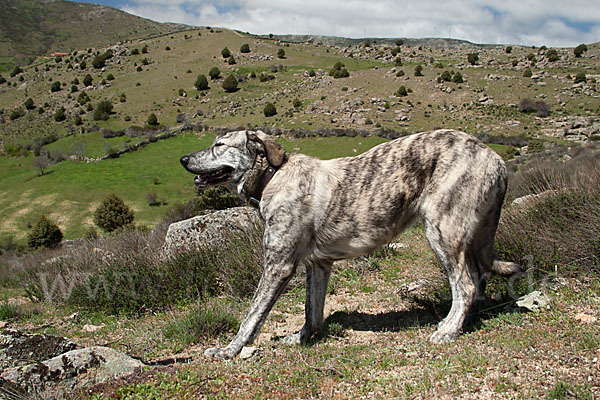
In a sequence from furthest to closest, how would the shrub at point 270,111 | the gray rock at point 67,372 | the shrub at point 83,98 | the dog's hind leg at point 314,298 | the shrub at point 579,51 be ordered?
the shrub at point 83,98 → the shrub at point 579,51 → the shrub at point 270,111 → the dog's hind leg at point 314,298 → the gray rock at point 67,372

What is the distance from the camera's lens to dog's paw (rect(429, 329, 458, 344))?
14.2 ft

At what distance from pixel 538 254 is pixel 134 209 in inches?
1418

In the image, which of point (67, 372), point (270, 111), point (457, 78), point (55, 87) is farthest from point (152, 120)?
point (67, 372)

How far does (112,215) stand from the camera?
3384 cm

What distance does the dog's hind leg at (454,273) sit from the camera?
437cm

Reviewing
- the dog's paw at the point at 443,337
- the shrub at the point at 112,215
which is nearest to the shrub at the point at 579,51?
the shrub at the point at 112,215

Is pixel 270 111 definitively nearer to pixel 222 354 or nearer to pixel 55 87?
pixel 222 354

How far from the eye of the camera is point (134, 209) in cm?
3712

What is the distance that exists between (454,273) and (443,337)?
0.66 meters

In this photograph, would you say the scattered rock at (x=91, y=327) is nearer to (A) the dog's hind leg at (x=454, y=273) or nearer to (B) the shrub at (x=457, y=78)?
(A) the dog's hind leg at (x=454, y=273)

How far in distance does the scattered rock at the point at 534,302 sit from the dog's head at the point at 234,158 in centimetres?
317

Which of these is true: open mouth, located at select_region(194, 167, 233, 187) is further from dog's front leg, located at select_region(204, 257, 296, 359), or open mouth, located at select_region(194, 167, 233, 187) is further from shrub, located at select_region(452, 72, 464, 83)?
shrub, located at select_region(452, 72, 464, 83)

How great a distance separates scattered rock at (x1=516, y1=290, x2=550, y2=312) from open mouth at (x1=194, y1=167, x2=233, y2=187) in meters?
3.63

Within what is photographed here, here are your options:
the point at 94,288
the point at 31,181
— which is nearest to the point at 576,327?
the point at 94,288
